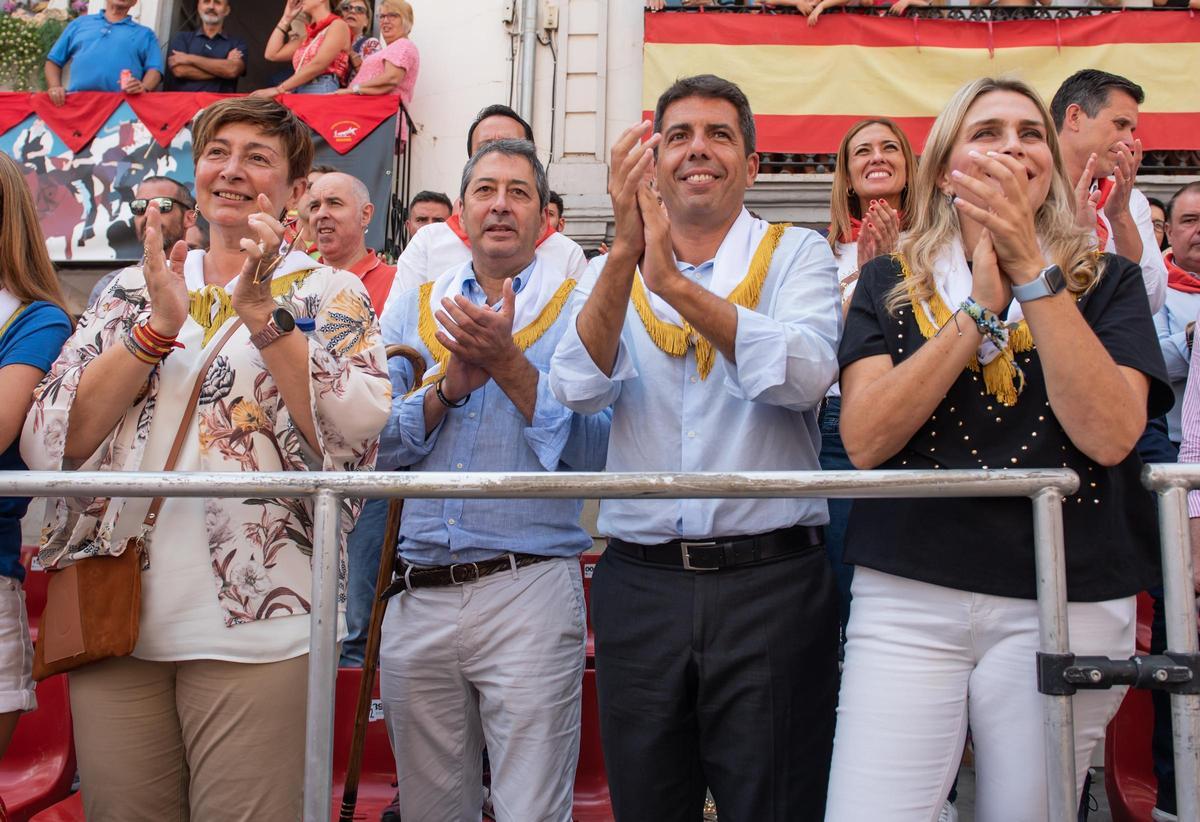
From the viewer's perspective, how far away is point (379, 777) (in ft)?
12.1

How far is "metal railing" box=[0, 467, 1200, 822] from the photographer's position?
1.72m

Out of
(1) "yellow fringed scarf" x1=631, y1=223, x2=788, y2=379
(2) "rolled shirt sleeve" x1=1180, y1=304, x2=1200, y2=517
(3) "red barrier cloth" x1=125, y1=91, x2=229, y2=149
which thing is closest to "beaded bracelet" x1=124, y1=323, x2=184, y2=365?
(1) "yellow fringed scarf" x1=631, y1=223, x2=788, y2=379

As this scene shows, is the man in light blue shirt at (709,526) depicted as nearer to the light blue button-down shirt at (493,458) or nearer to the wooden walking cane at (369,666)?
the light blue button-down shirt at (493,458)

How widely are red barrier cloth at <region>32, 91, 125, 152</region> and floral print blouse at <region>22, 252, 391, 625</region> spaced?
6.11 meters

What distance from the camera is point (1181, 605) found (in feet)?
5.61

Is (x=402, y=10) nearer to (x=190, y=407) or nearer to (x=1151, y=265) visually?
(x=1151, y=265)

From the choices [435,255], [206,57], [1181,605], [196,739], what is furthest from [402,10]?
[1181,605]

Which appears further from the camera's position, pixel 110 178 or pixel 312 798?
pixel 110 178

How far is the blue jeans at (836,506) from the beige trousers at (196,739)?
1550 mm

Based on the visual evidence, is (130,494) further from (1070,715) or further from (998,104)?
(998,104)

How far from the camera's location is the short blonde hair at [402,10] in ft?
25.3

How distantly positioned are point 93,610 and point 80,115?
6721mm

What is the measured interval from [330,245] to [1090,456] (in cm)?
330

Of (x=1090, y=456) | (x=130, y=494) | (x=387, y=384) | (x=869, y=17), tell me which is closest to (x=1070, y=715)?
(x=1090, y=456)
